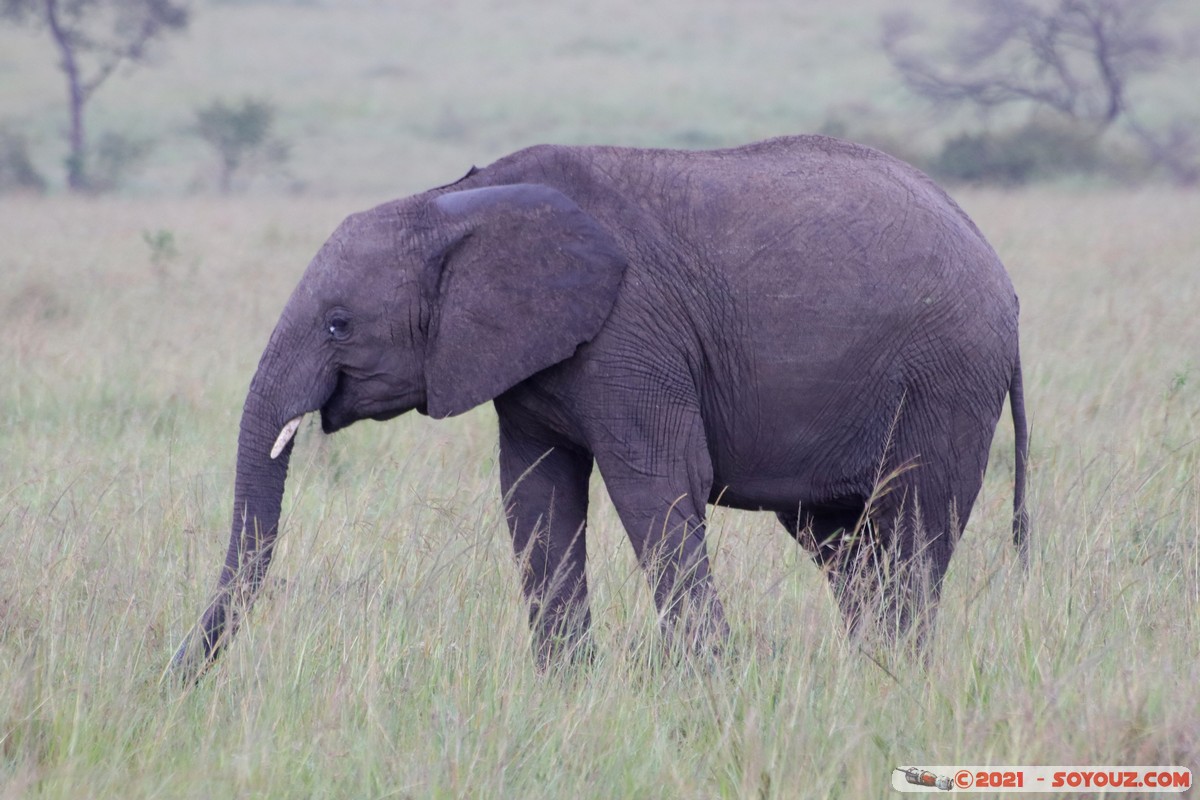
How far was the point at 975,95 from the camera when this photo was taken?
3123 cm

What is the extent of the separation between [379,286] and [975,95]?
95.1 feet

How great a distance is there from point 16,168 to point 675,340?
80.4ft

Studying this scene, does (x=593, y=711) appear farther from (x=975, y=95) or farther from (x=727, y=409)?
(x=975, y=95)

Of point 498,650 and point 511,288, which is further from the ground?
point 511,288

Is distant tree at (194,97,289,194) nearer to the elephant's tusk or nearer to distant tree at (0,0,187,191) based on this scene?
distant tree at (0,0,187,191)

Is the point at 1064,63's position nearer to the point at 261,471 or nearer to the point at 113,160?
the point at 113,160

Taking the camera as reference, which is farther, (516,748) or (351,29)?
(351,29)

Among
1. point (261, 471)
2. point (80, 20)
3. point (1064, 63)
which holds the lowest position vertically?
point (261, 471)

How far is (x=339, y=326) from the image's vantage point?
14.0ft

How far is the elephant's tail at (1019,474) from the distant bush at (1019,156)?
20.4 meters

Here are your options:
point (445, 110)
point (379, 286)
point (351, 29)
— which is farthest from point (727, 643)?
point (351, 29)

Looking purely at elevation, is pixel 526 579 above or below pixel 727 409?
below

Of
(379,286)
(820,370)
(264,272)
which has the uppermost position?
(379,286)

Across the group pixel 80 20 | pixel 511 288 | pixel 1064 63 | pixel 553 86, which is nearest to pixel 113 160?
pixel 80 20
